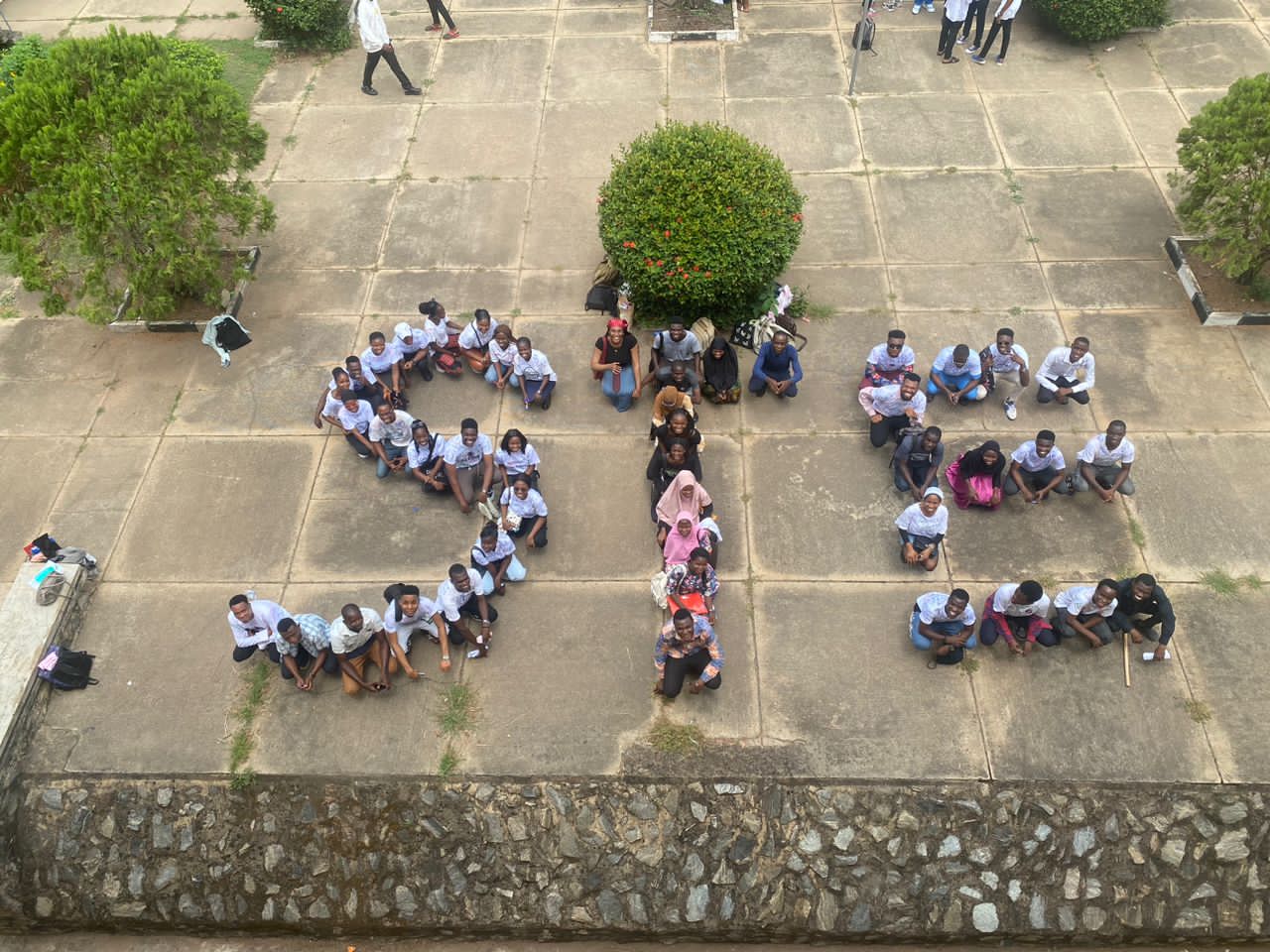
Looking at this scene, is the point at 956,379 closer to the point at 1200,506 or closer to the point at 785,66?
the point at 1200,506

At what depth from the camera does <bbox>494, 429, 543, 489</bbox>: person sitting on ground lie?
8.26 metres

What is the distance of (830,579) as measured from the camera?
26.9 feet

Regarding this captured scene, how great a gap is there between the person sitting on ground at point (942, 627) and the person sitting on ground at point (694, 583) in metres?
1.69


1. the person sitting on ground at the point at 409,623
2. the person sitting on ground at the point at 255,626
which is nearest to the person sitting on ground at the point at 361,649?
the person sitting on ground at the point at 409,623

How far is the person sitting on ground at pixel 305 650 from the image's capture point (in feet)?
24.1

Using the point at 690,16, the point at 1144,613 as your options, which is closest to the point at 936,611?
the point at 1144,613

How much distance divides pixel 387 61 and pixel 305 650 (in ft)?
31.3

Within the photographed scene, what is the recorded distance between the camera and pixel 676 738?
7289mm

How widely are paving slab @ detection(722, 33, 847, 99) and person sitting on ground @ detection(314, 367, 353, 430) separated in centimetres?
752

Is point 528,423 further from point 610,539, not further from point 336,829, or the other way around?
point 336,829

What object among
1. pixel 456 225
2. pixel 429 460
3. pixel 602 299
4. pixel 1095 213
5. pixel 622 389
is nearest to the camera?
pixel 429 460

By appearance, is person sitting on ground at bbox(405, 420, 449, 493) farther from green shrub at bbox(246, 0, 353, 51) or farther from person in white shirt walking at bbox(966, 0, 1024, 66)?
person in white shirt walking at bbox(966, 0, 1024, 66)

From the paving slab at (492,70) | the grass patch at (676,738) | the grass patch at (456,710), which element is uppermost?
the paving slab at (492,70)

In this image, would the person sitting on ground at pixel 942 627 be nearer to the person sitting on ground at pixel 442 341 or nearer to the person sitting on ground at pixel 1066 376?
the person sitting on ground at pixel 1066 376
